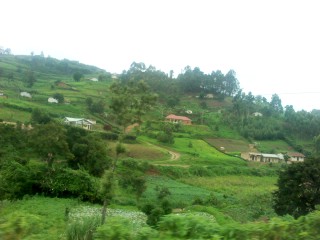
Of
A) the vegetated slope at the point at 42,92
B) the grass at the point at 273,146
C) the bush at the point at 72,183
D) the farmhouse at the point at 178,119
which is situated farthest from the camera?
the farmhouse at the point at 178,119

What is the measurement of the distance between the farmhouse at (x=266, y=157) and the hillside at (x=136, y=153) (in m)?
1.63

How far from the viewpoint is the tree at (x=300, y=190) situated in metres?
19.1

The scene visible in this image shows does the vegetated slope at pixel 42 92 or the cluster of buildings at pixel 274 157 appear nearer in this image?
the vegetated slope at pixel 42 92

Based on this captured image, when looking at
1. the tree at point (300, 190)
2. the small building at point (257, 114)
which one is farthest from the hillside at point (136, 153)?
the tree at point (300, 190)

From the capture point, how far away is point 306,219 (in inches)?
184

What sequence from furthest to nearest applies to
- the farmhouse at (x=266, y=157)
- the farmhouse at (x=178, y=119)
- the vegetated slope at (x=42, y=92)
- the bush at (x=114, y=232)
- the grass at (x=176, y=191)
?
the farmhouse at (x=178, y=119), the farmhouse at (x=266, y=157), the vegetated slope at (x=42, y=92), the grass at (x=176, y=191), the bush at (x=114, y=232)

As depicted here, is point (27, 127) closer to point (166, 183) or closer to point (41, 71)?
point (166, 183)

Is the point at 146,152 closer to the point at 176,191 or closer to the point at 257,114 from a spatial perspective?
the point at 176,191

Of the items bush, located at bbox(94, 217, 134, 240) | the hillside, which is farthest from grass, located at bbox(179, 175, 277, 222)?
bush, located at bbox(94, 217, 134, 240)

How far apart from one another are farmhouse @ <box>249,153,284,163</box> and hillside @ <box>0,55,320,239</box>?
1626 mm

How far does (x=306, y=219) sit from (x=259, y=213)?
1825cm

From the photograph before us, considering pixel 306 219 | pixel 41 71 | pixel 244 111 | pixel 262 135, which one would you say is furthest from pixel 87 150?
pixel 41 71

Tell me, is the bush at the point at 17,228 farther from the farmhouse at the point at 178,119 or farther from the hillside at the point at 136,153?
the farmhouse at the point at 178,119

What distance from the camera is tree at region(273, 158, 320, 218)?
62.5ft
